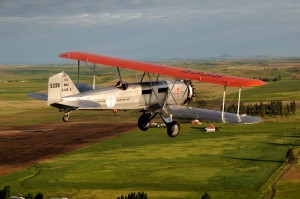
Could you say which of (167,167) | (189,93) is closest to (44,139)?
(167,167)

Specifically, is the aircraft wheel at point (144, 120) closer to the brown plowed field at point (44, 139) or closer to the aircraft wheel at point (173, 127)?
the aircraft wheel at point (173, 127)

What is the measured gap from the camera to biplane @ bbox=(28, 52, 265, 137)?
96.2ft

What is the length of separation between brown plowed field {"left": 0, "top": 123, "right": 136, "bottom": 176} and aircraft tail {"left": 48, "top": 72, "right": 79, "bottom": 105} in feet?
207

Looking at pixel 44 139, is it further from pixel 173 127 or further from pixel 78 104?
pixel 78 104

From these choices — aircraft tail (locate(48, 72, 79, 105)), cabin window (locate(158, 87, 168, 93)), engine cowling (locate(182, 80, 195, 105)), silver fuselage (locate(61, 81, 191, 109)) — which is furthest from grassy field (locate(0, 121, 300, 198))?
aircraft tail (locate(48, 72, 79, 105))

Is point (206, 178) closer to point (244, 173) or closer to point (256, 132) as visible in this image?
point (244, 173)

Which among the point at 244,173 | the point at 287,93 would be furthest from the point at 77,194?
the point at 287,93

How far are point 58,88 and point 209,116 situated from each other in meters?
8.83

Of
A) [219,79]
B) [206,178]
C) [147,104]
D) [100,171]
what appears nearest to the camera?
[219,79]

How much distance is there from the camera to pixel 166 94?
32.7m

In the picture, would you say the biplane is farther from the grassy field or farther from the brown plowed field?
the brown plowed field

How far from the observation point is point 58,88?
30.2m

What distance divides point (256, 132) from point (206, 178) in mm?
44077

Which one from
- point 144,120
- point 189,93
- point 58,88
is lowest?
point 144,120
